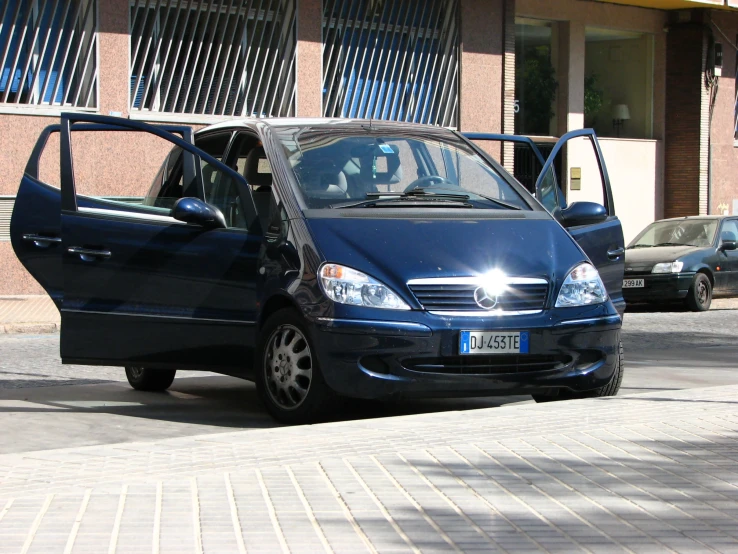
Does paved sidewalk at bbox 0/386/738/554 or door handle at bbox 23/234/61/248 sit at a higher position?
door handle at bbox 23/234/61/248

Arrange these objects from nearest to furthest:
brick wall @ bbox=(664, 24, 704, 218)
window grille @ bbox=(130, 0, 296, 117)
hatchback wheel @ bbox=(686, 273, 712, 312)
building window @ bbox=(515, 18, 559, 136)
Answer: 1. hatchback wheel @ bbox=(686, 273, 712, 312)
2. window grille @ bbox=(130, 0, 296, 117)
3. building window @ bbox=(515, 18, 559, 136)
4. brick wall @ bbox=(664, 24, 704, 218)

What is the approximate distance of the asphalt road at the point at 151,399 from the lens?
24.8ft

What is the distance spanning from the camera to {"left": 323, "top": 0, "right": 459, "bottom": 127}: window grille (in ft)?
74.7

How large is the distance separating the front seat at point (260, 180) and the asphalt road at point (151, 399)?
1249 millimetres

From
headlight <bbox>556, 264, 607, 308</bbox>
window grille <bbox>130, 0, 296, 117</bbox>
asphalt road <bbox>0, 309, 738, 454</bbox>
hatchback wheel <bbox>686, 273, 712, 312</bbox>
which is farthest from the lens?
window grille <bbox>130, 0, 296, 117</bbox>

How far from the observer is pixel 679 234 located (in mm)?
20953

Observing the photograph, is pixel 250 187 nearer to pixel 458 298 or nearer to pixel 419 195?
pixel 419 195

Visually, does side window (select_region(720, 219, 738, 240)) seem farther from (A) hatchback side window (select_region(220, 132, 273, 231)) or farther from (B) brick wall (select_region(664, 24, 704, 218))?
(A) hatchback side window (select_region(220, 132, 273, 231))

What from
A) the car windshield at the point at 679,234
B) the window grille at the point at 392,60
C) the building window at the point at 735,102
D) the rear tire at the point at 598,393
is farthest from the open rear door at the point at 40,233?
the building window at the point at 735,102

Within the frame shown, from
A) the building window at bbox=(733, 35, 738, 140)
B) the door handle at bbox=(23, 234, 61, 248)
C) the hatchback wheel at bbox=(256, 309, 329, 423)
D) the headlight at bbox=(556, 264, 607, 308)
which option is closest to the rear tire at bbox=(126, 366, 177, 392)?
the door handle at bbox=(23, 234, 61, 248)

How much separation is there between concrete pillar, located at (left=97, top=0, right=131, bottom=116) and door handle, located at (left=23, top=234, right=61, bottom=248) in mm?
11635

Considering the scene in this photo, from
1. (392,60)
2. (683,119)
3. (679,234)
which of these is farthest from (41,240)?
(683,119)

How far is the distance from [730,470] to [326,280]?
8.16ft

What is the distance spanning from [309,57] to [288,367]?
15.3 metres
